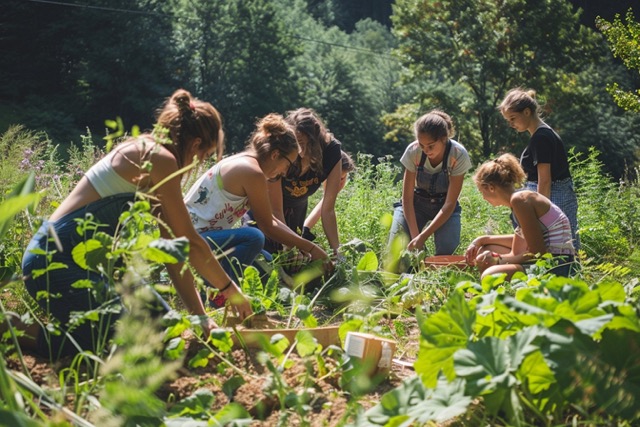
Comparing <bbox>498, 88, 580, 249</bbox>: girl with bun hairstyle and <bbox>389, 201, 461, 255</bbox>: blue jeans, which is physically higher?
<bbox>498, 88, 580, 249</bbox>: girl with bun hairstyle

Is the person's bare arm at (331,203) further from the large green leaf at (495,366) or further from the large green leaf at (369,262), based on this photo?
the large green leaf at (495,366)

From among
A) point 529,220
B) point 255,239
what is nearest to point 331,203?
point 255,239

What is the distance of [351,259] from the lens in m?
5.22

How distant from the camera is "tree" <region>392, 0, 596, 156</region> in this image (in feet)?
97.1

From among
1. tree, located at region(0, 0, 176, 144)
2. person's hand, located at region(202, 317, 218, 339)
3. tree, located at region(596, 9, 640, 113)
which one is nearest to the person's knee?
person's hand, located at region(202, 317, 218, 339)

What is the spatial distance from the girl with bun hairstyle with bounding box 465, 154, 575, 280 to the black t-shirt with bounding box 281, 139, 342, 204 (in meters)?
0.98

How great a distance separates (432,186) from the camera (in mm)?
5766

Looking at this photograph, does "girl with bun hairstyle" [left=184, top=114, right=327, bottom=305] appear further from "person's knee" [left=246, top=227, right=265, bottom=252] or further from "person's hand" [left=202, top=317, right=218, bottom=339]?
"person's hand" [left=202, top=317, right=218, bottom=339]

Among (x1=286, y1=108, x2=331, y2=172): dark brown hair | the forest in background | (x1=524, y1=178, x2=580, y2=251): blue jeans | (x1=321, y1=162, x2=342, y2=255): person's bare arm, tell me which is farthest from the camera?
the forest in background

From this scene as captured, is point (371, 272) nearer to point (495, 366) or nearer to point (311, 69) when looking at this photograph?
point (495, 366)

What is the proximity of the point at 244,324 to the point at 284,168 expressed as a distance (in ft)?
4.63

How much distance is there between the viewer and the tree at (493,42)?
29.6 metres

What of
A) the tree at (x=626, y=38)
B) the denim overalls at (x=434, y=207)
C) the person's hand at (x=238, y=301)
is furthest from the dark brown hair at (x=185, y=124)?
the tree at (x=626, y=38)

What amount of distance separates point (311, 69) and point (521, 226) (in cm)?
4354
